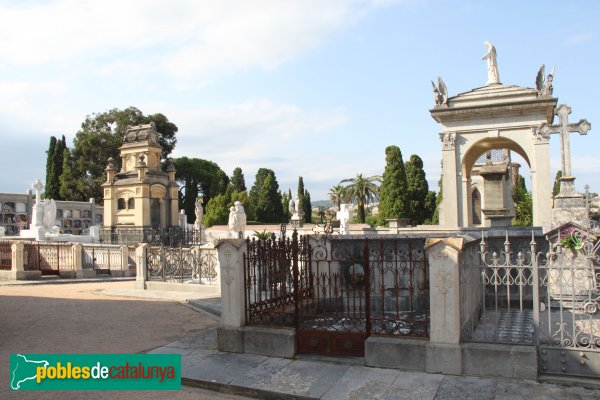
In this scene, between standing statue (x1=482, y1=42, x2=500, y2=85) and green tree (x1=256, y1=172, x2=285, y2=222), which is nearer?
standing statue (x1=482, y1=42, x2=500, y2=85)

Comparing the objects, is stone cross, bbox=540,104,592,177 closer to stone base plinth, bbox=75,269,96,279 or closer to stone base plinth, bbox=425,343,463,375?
stone base plinth, bbox=425,343,463,375

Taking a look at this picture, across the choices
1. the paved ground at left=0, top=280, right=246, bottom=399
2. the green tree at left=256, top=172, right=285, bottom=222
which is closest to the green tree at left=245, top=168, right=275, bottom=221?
the green tree at left=256, top=172, right=285, bottom=222

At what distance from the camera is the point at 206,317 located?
11641 mm

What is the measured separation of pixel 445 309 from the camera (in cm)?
634

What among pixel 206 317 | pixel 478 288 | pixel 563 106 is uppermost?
pixel 563 106

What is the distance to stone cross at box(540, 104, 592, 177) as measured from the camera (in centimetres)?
1220

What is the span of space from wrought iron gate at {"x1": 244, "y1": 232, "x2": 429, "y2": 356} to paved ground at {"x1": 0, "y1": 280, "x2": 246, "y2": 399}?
190cm

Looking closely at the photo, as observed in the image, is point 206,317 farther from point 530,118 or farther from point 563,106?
point 530,118

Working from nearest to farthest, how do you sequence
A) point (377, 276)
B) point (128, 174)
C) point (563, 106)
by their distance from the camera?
point (377, 276) < point (563, 106) < point (128, 174)

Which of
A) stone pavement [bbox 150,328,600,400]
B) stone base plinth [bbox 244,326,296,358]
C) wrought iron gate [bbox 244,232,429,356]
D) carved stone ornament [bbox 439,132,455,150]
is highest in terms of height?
carved stone ornament [bbox 439,132,455,150]

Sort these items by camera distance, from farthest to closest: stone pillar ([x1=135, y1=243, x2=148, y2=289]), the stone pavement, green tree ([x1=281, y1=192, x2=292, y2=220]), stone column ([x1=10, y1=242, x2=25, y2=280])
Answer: green tree ([x1=281, y1=192, x2=292, y2=220]) < stone column ([x1=10, y1=242, x2=25, y2=280]) < stone pillar ([x1=135, y1=243, x2=148, y2=289]) < the stone pavement

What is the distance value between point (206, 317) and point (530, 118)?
15.1 metres

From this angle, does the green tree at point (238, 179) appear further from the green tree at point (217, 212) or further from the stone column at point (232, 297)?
the stone column at point (232, 297)

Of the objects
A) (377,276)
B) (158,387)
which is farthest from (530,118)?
(158,387)
